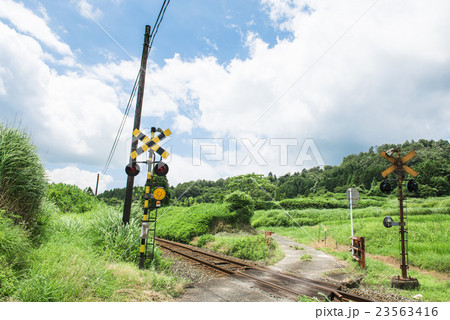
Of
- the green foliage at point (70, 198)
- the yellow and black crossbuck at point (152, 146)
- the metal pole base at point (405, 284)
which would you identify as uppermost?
the yellow and black crossbuck at point (152, 146)

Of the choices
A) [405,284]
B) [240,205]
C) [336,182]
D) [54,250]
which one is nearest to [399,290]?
[405,284]

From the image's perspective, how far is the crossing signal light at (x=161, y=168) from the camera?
5969 millimetres

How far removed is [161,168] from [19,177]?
270 cm

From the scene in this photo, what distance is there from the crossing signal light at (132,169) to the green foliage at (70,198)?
6894 millimetres

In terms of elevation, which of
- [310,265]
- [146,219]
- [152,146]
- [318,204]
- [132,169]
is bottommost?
[310,265]

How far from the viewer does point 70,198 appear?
12.0 m

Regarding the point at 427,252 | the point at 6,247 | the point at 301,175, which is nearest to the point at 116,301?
the point at 6,247

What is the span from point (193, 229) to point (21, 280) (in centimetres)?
1166

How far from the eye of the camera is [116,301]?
373 cm

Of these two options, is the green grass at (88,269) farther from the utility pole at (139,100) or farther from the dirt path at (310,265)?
the dirt path at (310,265)

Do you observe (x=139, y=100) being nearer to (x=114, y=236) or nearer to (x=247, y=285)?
(x=114, y=236)

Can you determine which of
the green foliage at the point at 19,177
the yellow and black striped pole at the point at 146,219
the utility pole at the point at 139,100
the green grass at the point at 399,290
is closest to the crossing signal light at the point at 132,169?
the yellow and black striped pole at the point at 146,219

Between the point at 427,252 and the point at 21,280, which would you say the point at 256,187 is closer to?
the point at 427,252

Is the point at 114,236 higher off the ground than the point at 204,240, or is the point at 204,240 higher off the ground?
the point at 114,236
